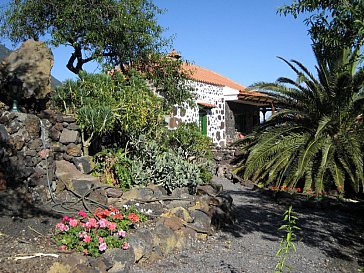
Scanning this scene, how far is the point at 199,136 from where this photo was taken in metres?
9.09

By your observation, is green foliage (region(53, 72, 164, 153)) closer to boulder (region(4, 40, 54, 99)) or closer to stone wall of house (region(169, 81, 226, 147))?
boulder (region(4, 40, 54, 99))

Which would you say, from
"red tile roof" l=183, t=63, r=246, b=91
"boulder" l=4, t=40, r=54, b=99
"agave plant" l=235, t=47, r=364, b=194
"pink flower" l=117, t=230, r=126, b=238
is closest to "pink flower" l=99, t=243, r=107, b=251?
"pink flower" l=117, t=230, r=126, b=238

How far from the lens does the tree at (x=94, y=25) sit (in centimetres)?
1018

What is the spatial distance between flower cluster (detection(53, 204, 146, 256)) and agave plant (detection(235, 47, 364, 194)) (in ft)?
21.5

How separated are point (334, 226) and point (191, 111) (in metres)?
9.89

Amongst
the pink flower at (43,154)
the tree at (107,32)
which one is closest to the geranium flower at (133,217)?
the pink flower at (43,154)

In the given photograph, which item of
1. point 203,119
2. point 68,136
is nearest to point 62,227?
point 68,136

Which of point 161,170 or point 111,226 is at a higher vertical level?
point 161,170

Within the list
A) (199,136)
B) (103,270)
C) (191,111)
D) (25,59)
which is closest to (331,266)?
(103,270)

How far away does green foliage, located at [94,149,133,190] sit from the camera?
7191mm

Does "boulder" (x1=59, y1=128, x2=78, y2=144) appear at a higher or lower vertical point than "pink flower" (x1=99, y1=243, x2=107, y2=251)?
higher

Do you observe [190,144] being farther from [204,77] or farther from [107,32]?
[204,77]

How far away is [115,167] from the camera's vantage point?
7.43 meters

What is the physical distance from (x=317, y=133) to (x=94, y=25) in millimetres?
6636
